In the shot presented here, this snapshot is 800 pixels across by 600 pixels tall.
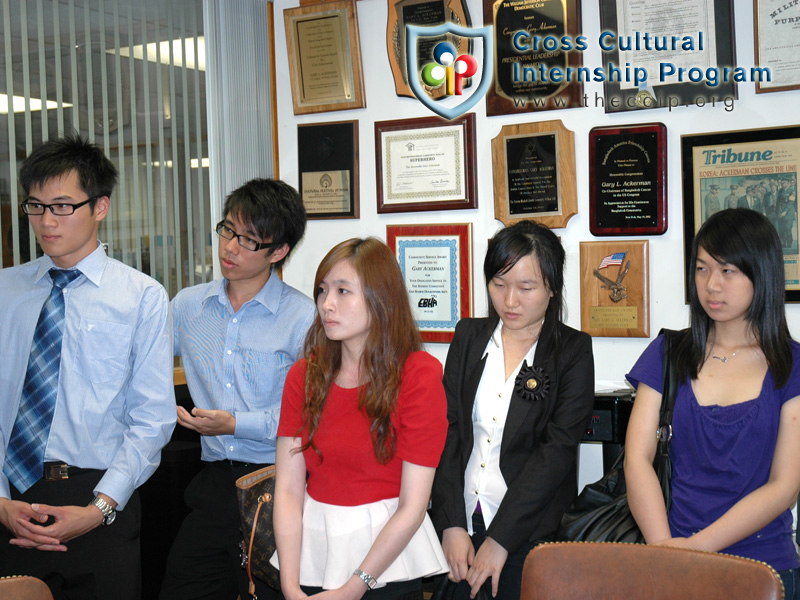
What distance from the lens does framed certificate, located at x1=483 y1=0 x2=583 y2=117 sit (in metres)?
2.91

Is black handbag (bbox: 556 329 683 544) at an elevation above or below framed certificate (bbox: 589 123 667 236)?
below

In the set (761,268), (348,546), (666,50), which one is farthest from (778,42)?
(348,546)

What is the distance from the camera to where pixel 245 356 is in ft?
7.27

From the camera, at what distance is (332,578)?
1635 millimetres

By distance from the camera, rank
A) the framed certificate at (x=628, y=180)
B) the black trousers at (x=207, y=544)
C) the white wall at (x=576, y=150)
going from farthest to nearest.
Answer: the framed certificate at (x=628, y=180) < the white wall at (x=576, y=150) < the black trousers at (x=207, y=544)

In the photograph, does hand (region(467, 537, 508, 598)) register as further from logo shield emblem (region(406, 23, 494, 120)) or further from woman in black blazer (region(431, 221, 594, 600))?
logo shield emblem (region(406, 23, 494, 120))

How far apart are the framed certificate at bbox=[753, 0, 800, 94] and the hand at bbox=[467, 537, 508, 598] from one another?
1860mm

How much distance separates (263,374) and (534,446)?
2.62ft

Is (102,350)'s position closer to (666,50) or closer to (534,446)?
(534,446)

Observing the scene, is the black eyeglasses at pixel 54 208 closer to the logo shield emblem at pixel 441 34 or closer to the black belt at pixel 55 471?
the black belt at pixel 55 471

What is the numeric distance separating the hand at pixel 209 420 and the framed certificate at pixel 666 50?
6.01ft

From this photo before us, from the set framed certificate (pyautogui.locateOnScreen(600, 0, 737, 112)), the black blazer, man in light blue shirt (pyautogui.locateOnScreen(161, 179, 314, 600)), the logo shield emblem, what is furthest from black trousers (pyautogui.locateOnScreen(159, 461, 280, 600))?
framed certificate (pyautogui.locateOnScreen(600, 0, 737, 112))

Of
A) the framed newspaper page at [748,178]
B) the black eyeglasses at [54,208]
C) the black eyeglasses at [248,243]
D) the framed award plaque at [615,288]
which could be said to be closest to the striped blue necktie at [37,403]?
the black eyeglasses at [54,208]

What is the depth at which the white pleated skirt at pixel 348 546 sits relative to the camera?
1.65 metres
